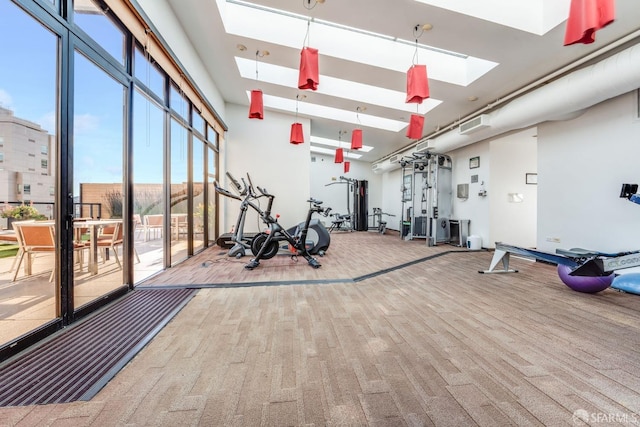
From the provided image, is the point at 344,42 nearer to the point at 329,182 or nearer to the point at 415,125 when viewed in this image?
the point at 415,125

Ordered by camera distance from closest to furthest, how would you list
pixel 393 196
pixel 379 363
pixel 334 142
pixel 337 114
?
pixel 379 363
pixel 337 114
pixel 334 142
pixel 393 196

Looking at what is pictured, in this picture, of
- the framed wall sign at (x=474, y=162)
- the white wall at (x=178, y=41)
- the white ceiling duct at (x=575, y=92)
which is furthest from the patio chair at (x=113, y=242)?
the framed wall sign at (x=474, y=162)

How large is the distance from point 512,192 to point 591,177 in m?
2.61

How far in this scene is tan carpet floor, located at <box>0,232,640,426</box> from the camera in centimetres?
144

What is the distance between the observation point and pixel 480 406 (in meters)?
1.50

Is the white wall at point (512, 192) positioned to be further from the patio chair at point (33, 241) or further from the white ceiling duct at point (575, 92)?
the patio chair at point (33, 241)

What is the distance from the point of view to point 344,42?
16.0 ft

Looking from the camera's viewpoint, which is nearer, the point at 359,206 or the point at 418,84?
the point at 418,84

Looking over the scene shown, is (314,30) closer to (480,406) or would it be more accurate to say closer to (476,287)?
(476,287)

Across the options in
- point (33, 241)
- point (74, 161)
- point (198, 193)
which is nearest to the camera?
point (33, 241)

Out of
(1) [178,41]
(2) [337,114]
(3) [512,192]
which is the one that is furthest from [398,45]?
(3) [512,192]

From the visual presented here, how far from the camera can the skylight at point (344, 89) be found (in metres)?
6.23

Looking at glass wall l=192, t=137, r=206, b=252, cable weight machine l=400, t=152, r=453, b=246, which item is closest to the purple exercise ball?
cable weight machine l=400, t=152, r=453, b=246

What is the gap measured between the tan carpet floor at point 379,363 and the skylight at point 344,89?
4554mm
